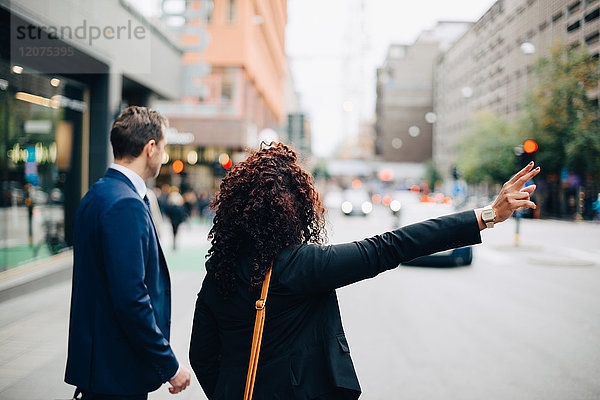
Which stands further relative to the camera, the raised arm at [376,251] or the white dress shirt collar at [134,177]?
the white dress shirt collar at [134,177]

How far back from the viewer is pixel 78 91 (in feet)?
40.4

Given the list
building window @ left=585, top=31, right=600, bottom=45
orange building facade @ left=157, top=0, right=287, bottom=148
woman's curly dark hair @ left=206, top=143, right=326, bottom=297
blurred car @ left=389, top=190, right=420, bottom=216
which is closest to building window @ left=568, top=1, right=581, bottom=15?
building window @ left=585, top=31, right=600, bottom=45

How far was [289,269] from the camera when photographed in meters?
1.98

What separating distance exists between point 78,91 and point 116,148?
36.0ft

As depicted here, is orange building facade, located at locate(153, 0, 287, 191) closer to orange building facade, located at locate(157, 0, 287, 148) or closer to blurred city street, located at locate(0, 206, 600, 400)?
orange building facade, located at locate(157, 0, 287, 148)

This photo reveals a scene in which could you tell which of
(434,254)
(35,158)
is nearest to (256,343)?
(35,158)

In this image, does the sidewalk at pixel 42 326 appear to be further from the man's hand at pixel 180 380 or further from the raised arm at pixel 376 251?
the raised arm at pixel 376 251

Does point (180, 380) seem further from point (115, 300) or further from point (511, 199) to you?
point (511, 199)

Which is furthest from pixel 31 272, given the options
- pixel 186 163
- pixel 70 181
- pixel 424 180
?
pixel 424 180

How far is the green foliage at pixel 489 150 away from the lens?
38000mm

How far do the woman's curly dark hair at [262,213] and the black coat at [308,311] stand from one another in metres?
0.05

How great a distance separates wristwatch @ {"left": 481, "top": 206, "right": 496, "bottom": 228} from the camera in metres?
2.00

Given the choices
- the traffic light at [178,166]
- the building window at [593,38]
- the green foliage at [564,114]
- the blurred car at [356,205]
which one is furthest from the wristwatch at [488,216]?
the blurred car at [356,205]

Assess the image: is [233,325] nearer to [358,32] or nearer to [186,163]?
[186,163]
